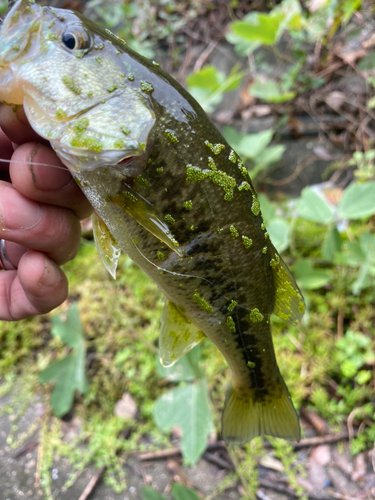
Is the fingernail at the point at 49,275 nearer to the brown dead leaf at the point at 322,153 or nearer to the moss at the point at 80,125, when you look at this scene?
the moss at the point at 80,125

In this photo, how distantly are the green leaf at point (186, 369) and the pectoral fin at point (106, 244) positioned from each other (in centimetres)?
77

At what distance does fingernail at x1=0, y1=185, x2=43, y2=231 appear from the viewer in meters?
0.82

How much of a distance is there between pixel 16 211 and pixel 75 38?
0.42 m

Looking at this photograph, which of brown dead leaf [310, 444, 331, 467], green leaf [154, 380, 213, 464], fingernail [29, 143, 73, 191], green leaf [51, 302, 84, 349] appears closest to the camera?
fingernail [29, 143, 73, 191]

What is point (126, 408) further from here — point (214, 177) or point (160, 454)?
point (214, 177)

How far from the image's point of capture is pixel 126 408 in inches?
70.2

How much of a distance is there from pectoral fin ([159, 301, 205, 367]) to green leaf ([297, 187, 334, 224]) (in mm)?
1098

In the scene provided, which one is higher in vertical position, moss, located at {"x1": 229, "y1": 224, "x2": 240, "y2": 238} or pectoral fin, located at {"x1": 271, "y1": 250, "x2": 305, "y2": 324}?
moss, located at {"x1": 229, "y1": 224, "x2": 240, "y2": 238}

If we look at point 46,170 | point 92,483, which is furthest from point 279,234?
point 92,483

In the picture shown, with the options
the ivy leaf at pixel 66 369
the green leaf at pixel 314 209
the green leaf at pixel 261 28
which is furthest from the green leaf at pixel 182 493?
the green leaf at pixel 261 28

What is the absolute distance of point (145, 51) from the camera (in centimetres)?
331

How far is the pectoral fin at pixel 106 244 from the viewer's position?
33.9 inches

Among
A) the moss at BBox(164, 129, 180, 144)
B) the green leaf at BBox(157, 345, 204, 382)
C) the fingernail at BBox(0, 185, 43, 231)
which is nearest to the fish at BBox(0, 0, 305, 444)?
the moss at BBox(164, 129, 180, 144)

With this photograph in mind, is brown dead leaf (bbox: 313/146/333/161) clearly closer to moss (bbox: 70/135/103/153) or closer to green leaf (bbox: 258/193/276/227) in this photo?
green leaf (bbox: 258/193/276/227)
